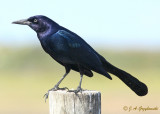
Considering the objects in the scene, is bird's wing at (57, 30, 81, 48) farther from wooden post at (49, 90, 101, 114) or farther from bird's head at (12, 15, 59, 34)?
wooden post at (49, 90, 101, 114)

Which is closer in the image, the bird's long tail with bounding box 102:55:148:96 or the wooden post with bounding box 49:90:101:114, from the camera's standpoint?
the wooden post with bounding box 49:90:101:114

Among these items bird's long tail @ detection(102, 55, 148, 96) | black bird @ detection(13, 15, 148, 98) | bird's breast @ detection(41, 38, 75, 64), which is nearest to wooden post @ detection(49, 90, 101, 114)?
black bird @ detection(13, 15, 148, 98)

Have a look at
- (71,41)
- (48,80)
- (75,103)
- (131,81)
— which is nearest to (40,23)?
(71,41)

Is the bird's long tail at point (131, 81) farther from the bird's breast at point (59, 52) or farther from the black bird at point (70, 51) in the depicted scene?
the bird's breast at point (59, 52)

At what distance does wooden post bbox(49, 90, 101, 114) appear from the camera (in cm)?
669

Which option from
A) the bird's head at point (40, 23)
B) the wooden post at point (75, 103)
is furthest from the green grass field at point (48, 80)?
the wooden post at point (75, 103)

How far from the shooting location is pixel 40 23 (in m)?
8.42

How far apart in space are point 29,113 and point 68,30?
11208 mm

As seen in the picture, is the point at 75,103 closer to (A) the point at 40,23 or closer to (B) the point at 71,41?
(B) the point at 71,41

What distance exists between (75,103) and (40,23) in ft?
6.63

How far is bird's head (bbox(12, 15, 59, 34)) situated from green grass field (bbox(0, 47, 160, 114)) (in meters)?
10.3

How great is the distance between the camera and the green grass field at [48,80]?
2100cm

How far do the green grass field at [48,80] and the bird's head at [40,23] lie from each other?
1035 cm

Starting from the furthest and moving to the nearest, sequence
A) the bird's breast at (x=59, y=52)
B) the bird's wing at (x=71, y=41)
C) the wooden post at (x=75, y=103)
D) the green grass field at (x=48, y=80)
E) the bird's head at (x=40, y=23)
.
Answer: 1. the green grass field at (x=48, y=80)
2. the bird's head at (x=40, y=23)
3. the bird's wing at (x=71, y=41)
4. the bird's breast at (x=59, y=52)
5. the wooden post at (x=75, y=103)
